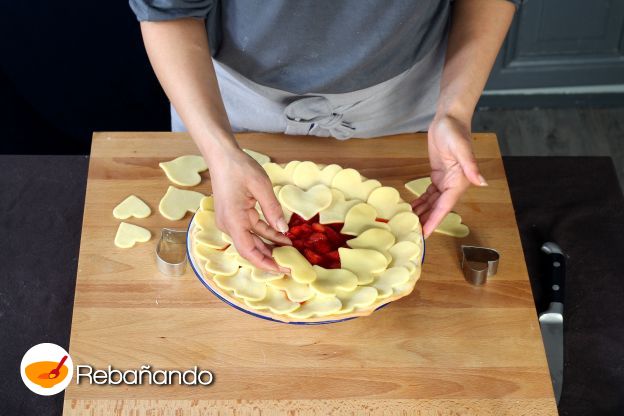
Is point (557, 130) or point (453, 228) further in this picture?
point (557, 130)

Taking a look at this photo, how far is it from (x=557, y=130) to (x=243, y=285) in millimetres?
2051

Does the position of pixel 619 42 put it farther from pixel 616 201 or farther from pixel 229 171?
pixel 229 171

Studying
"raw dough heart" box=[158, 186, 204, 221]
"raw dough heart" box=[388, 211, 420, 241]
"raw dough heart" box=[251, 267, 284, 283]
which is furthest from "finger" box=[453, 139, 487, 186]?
"raw dough heart" box=[158, 186, 204, 221]

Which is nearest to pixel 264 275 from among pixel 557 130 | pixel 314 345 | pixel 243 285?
pixel 243 285

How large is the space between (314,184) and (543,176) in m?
0.63

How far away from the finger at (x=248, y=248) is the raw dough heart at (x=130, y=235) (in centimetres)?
24

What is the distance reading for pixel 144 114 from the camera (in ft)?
7.25

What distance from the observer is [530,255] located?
149cm

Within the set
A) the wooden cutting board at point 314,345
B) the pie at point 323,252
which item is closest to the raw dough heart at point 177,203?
the wooden cutting board at point 314,345

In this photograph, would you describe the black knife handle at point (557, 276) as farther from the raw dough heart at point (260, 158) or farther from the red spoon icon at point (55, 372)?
the red spoon icon at point (55, 372)

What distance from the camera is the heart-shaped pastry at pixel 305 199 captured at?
1.20 metres

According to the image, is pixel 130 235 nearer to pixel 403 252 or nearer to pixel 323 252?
pixel 323 252

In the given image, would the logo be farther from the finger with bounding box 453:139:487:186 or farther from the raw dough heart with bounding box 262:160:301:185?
the finger with bounding box 453:139:487:186

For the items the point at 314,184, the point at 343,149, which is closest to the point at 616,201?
the point at 343,149
